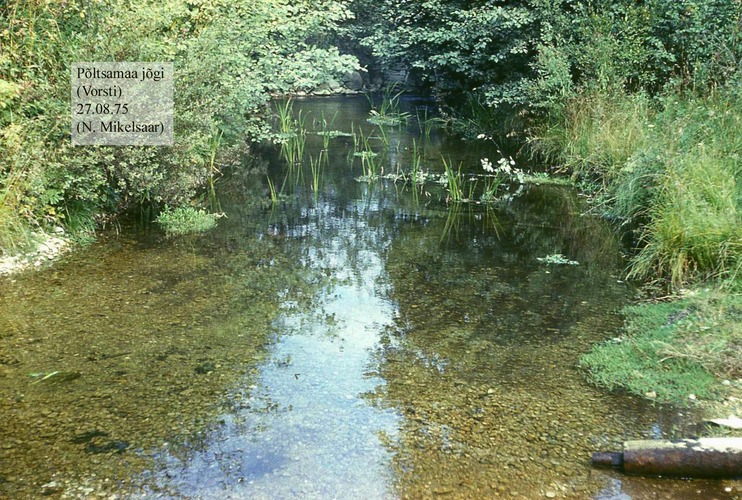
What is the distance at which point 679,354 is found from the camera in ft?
13.7

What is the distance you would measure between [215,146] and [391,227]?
2.85m

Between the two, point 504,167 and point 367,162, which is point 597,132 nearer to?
point 504,167

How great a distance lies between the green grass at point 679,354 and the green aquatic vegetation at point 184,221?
4.40 meters

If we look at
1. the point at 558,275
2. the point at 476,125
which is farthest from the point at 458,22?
the point at 558,275

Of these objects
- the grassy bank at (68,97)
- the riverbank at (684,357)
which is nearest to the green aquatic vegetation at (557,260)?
the riverbank at (684,357)

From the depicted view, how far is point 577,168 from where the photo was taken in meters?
9.68

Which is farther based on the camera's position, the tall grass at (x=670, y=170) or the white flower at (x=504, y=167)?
the white flower at (x=504, y=167)

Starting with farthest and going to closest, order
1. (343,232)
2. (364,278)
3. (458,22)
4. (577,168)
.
A: (458,22) < (577,168) < (343,232) < (364,278)

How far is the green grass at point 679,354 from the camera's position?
3.99m

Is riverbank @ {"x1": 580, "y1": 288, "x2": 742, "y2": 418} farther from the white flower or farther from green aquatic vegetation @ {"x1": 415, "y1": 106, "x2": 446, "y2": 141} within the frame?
green aquatic vegetation @ {"x1": 415, "y1": 106, "x2": 446, "y2": 141}

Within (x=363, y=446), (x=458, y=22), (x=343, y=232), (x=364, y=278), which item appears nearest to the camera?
(x=363, y=446)

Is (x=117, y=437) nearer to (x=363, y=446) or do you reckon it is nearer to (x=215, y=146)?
(x=363, y=446)

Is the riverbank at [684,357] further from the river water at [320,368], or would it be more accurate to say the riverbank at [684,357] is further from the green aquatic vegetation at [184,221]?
the green aquatic vegetation at [184,221]

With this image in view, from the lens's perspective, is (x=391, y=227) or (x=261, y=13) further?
(x=261, y=13)
